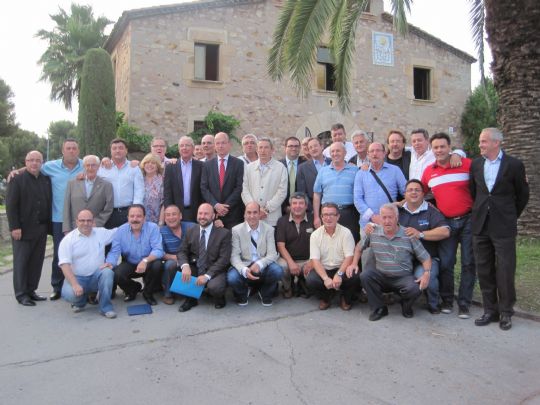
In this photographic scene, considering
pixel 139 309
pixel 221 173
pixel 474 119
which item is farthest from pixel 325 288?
pixel 474 119

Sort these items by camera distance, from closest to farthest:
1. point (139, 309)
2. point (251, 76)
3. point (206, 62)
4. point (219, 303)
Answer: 1. point (139, 309)
2. point (219, 303)
3. point (206, 62)
4. point (251, 76)

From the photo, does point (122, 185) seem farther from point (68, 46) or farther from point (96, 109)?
point (68, 46)

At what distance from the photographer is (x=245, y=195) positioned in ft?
19.1

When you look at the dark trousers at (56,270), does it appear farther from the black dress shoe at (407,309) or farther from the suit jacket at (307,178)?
the black dress shoe at (407,309)

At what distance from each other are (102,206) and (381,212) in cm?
340

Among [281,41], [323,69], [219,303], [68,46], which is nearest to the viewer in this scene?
[219,303]

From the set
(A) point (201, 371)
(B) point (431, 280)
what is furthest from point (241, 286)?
(B) point (431, 280)

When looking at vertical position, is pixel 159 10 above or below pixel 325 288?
above

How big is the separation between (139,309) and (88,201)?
1.52 m

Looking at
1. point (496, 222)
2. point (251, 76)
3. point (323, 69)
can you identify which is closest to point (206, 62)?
point (251, 76)

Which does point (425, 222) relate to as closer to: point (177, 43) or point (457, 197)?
point (457, 197)

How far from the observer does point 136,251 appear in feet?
17.6

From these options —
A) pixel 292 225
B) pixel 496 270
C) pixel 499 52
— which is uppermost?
pixel 499 52

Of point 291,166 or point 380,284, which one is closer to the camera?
point 380,284
